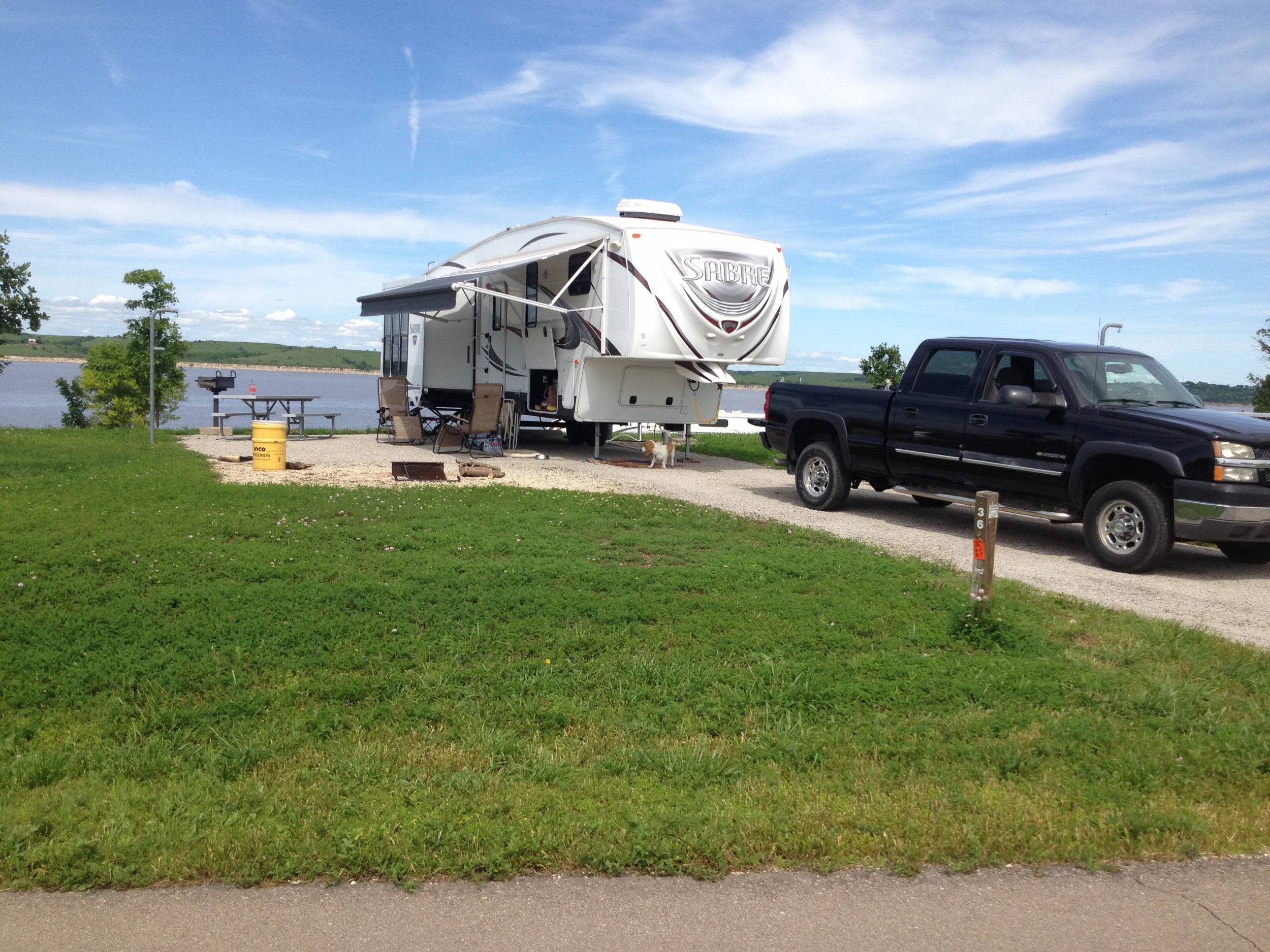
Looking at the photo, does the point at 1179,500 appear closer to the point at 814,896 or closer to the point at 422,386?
the point at 814,896

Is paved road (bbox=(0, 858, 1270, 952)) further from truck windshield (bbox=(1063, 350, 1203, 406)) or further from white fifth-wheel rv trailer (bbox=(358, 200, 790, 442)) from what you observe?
white fifth-wheel rv trailer (bbox=(358, 200, 790, 442))

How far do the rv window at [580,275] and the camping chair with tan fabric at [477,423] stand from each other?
2.17 metres

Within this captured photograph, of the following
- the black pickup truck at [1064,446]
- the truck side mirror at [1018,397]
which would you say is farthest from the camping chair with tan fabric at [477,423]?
the truck side mirror at [1018,397]

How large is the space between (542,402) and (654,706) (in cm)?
1328

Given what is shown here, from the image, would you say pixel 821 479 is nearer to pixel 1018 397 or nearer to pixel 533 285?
pixel 1018 397

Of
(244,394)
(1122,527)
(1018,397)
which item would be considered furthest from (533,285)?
(244,394)

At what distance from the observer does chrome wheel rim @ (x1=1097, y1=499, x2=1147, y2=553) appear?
8.91 meters

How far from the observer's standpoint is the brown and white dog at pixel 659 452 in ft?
53.7

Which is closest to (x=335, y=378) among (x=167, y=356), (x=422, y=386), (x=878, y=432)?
(x=167, y=356)

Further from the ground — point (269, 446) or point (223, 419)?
point (223, 419)

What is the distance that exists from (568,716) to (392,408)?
16.2 meters

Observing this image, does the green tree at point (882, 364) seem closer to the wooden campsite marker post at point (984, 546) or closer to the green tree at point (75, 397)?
the wooden campsite marker post at point (984, 546)

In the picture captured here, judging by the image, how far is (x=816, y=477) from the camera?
484 inches

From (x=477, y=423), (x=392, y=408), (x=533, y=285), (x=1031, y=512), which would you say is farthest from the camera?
(x=392, y=408)
